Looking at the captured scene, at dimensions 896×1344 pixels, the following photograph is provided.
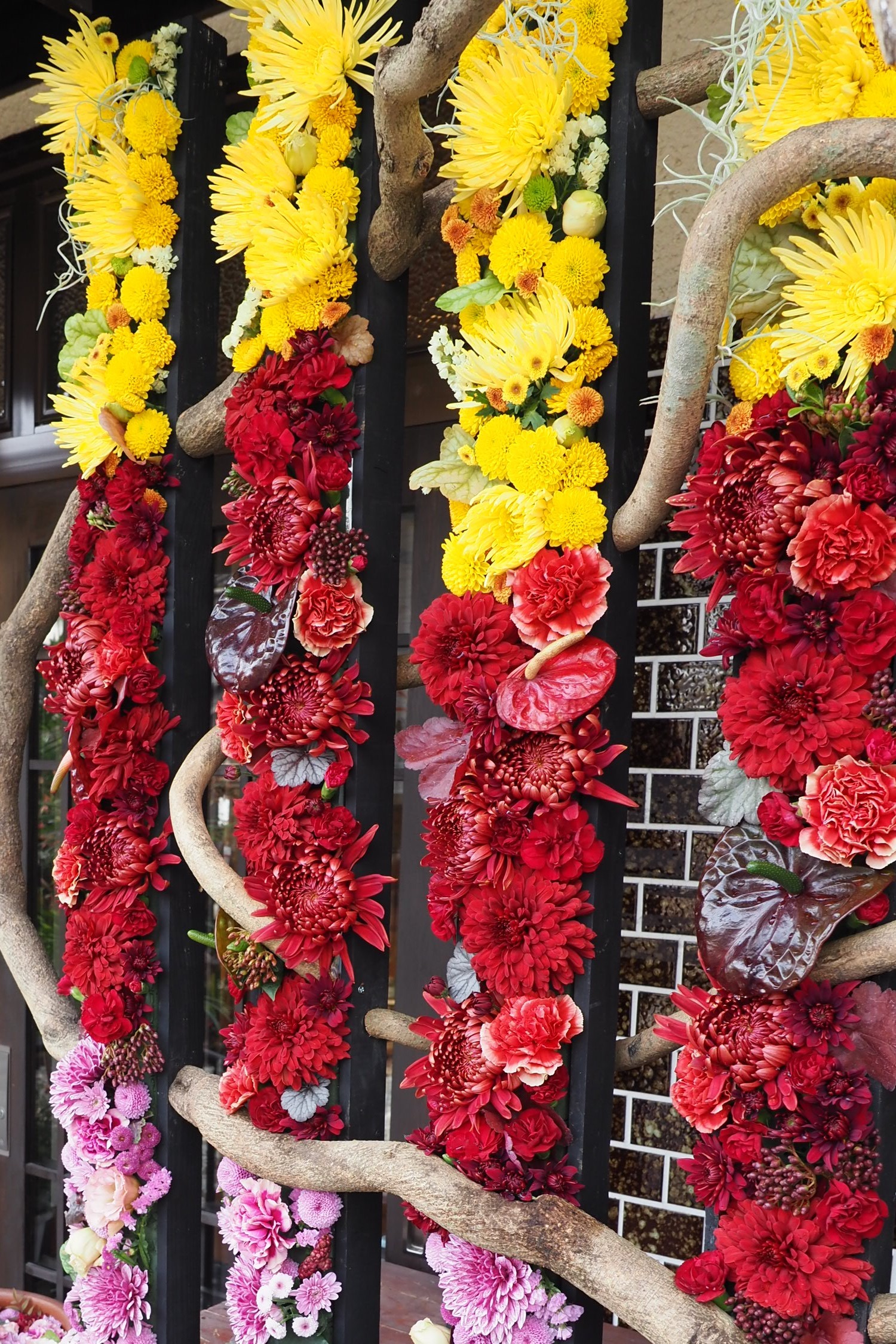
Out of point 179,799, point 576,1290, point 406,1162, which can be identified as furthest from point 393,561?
point 576,1290

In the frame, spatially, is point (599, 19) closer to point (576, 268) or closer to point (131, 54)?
point (576, 268)

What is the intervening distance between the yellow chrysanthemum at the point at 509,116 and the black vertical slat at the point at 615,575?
73 millimetres

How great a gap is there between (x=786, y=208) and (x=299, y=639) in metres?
0.70

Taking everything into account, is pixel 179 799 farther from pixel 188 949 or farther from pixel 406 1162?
pixel 406 1162

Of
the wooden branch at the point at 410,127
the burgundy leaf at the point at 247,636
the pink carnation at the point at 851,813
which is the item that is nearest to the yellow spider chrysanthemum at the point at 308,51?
the wooden branch at the point at 410,127

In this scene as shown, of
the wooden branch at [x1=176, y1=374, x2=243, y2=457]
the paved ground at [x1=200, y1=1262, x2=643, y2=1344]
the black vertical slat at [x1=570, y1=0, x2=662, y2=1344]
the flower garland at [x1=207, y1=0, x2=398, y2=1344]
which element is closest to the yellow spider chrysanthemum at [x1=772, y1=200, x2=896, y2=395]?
the black vertical slat at [x1=570, y1=0, x2=662, y2=1344]

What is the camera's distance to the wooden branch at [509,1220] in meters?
1.08

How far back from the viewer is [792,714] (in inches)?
40.8

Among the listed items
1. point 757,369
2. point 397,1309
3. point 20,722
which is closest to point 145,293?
point 20,722

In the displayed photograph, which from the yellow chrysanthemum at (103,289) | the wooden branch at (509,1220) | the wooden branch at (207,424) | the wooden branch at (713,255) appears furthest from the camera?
the yellow chrysanthemum at (103,289)

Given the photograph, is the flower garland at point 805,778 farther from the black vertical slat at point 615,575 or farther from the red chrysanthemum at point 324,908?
the red chrysanthemum at point 324,908

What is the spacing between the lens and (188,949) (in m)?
1.64

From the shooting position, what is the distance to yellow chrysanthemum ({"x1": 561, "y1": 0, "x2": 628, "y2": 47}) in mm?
1208

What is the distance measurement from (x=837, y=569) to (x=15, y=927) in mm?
1369
